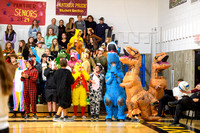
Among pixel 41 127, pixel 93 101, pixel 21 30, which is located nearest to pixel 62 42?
pixel 21 30

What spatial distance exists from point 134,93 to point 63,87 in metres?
1.79

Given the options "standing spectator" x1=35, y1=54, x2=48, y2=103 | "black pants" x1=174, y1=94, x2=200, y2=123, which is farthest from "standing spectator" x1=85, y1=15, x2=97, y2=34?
"black pants" x1=174, y1=94, x2=200, y2=123

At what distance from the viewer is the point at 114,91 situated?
8.03 metres

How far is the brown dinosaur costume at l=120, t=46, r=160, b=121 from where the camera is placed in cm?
791

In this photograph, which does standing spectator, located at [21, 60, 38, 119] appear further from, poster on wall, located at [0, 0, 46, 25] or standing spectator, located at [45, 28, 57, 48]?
poster on wall, located at [0, 0, 46, 25]

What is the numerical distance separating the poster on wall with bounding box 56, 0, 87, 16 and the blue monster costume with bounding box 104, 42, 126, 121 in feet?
21.2

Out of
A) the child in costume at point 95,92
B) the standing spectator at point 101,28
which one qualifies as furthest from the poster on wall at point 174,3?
the child in costume at point 95,92

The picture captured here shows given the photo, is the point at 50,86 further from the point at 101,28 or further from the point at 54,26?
the point at 101,28

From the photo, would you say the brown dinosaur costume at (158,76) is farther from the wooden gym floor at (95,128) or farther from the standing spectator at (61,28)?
the standing spectator at (61,28)

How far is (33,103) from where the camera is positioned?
838 cm

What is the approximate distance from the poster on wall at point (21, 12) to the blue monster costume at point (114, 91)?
6851 mm

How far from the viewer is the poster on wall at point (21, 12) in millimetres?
13844

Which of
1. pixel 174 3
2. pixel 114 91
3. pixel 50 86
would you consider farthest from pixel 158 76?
pixel 174 3

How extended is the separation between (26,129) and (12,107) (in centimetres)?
279
